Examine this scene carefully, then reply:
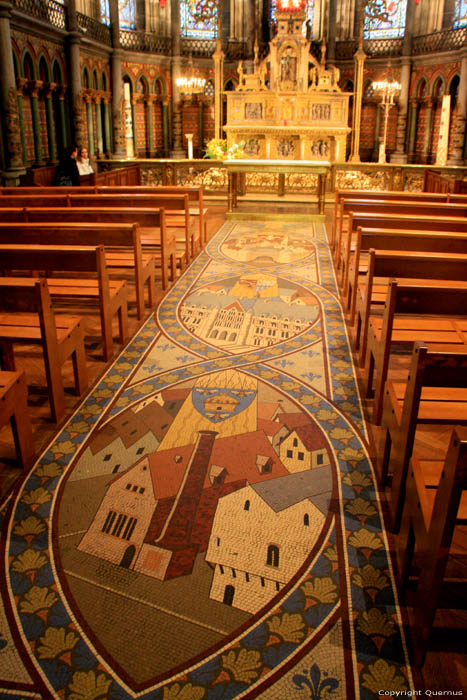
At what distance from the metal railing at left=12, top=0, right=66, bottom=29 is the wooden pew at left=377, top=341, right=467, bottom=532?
13.1m

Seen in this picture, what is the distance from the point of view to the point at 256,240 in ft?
30.6

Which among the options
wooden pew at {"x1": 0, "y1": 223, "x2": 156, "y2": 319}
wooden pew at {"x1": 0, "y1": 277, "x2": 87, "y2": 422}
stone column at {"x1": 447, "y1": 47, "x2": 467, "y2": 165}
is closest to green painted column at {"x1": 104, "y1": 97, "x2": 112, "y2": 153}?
stone column at {"x1": 447, "y1": 47, "x2": 467, "y2": 165}

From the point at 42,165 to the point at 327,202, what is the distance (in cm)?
706

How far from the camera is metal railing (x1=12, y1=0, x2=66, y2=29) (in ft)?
41.2

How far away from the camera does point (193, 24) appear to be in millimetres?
20250

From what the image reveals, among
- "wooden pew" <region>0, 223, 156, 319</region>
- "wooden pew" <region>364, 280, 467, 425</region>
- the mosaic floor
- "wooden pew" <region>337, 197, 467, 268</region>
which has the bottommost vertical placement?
the mosaic floor

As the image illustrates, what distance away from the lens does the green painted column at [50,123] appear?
14.4 metres

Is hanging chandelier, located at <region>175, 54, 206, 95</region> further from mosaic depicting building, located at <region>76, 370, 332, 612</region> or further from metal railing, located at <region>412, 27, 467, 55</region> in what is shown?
mosaic depicting building, located at <region>76, 370, 332, 612</region>

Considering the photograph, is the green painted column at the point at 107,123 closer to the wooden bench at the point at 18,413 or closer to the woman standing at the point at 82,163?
the woman standing at the point at 82,163

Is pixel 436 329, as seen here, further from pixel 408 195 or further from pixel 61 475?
pixel 408 195

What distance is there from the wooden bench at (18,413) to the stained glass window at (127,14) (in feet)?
63.4

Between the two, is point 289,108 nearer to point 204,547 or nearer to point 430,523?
point 204,547

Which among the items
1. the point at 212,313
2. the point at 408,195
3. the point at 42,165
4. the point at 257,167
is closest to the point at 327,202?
the point at 257,167

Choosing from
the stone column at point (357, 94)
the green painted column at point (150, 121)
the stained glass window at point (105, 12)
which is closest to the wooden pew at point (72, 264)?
the stone column at point (357, 94)
